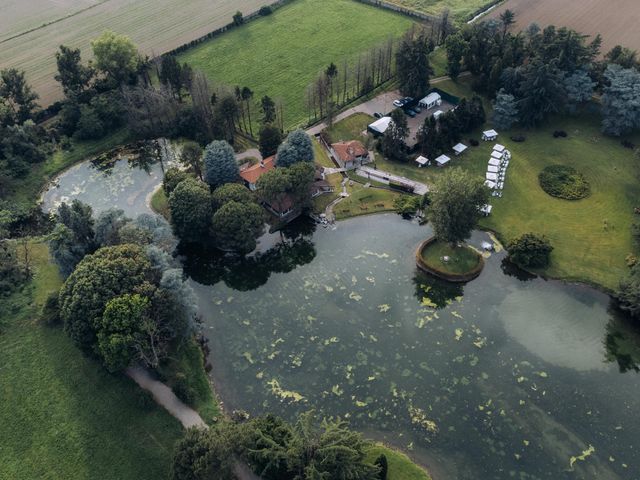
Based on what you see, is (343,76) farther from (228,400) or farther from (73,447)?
(73,447)

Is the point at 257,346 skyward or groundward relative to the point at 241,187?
groundward

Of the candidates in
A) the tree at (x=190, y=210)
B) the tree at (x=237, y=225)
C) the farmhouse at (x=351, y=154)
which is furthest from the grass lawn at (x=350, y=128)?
the tree at (x=190, y=210)

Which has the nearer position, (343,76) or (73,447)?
(73,447)

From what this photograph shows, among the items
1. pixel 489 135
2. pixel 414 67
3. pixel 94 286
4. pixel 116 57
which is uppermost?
pixel 116 57

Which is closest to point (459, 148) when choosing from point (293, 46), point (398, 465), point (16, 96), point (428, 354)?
point (428, 354)

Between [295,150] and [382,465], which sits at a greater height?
[295,150]

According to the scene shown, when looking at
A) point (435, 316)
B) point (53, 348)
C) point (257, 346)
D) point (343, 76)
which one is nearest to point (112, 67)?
point (343, 76)

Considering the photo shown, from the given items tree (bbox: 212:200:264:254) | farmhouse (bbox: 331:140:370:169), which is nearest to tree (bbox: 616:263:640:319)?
farmhouse (bbox: 331:140:370:169)

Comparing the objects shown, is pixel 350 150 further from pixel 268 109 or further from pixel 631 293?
pixel 631 293
